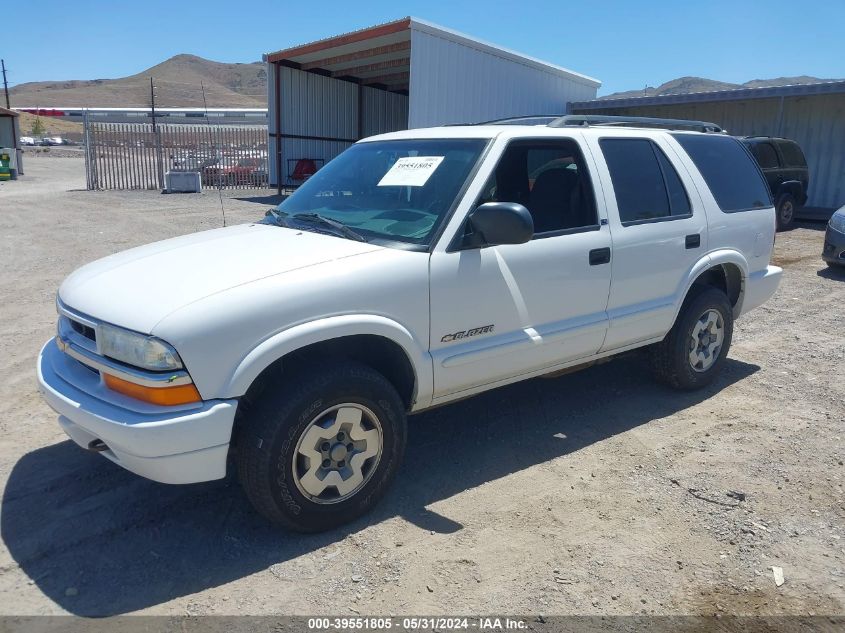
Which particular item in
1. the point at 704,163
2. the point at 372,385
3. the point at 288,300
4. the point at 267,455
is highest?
the point at 704,163

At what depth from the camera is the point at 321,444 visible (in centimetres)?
327

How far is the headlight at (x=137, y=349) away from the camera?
113 inches

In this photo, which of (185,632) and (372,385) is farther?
(372,385)

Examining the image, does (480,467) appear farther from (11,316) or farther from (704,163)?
(11,316)

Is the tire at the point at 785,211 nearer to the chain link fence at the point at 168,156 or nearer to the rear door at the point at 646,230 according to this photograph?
the rear door at the point at 646,230

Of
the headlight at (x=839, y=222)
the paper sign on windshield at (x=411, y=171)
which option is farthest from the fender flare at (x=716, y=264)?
the headlight at (x=839, y=222)

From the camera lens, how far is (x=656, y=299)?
475 centimetres

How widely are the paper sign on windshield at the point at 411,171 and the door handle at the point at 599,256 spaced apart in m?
1.12

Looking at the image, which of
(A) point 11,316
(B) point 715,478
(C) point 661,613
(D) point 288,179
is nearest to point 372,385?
(C) point 661,613

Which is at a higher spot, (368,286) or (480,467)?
(368,286)

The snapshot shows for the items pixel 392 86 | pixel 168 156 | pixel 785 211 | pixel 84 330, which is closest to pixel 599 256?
pixel 84 330

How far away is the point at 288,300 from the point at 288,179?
20727 mm

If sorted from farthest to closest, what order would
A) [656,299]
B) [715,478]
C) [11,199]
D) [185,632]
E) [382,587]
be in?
[11,199] < [656,299] < [715,478] < [382,587] < [185,632]

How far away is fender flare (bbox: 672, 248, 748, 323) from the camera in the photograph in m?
4.92
